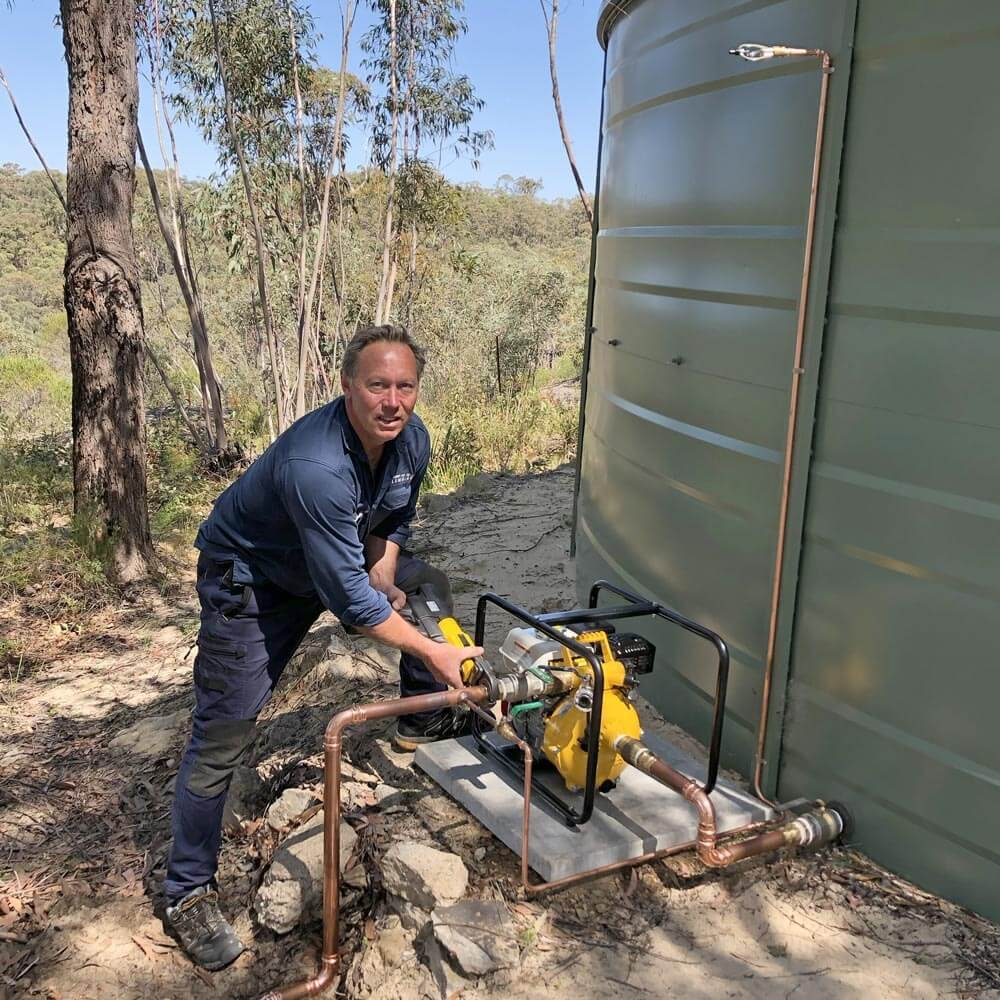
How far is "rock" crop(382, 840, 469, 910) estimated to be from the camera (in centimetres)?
246

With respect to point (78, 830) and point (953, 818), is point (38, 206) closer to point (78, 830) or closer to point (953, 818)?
point (78, 830)

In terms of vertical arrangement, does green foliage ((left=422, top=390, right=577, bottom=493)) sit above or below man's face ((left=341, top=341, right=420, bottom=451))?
below

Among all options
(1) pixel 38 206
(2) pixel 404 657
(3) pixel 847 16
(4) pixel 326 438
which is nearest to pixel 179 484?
(2) pixel 404 657

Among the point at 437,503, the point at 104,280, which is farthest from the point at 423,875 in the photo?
the point at 437,503

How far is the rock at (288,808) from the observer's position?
3035mm

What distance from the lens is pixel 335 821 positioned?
2357 mm

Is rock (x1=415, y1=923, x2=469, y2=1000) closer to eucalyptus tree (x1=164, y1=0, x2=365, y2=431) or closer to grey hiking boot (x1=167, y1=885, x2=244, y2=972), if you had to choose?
grey hiking boot (x1=167, y1=885, x2=244, y2=972)

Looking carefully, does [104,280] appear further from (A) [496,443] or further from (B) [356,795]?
(A) [496,443]

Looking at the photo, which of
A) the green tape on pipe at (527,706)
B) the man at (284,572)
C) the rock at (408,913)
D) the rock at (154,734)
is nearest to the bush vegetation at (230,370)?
the rock at (154,734)

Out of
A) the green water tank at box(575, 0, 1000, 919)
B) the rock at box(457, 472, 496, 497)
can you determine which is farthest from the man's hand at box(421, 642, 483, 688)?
the rock at box(457, 472, 496, 497)

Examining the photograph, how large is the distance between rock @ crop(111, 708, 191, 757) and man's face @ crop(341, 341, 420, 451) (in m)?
2.29

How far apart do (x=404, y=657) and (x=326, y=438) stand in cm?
108

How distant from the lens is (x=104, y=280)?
223 inches

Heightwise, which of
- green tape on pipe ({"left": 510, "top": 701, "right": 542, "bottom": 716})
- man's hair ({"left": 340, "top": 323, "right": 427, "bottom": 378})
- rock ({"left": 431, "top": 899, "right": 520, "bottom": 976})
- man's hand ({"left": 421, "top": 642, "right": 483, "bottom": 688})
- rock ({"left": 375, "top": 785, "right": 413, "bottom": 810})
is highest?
man's hair ({"left": 340, "top": 323, "right": 427, "bottom": 378})
